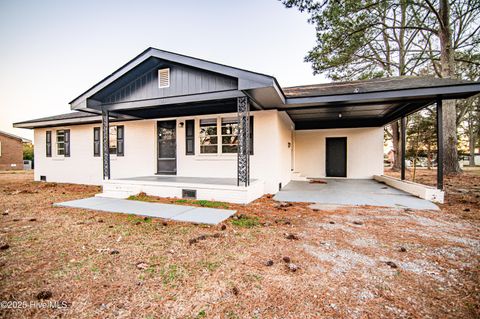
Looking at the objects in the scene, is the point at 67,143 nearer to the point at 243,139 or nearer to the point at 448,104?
the point at 243,139

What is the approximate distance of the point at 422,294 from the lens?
1.75 m

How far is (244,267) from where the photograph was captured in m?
2.22

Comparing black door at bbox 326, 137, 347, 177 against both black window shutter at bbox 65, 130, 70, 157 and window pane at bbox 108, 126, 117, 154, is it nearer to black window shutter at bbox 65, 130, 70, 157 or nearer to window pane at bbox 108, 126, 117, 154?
window pane at bbox 108, 126, 117, 154

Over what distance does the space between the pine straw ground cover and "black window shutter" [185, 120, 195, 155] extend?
13.5 feet

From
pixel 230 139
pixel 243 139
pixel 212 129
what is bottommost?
pixel 243 139

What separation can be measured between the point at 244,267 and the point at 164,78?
5.61 metres

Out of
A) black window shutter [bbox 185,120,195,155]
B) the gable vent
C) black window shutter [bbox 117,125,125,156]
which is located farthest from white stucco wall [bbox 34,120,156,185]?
the gable vent

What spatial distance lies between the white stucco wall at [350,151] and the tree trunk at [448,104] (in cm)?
354

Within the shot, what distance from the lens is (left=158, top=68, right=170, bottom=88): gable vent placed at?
19.6ft

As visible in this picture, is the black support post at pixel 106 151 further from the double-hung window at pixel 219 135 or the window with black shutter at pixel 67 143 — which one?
the window with black shutter at pixel 67 143

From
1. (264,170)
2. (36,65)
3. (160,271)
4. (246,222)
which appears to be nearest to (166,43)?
(36,65)

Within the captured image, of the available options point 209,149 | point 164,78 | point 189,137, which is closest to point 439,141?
point 209,149

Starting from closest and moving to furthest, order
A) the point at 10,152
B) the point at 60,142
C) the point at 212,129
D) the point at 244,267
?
the point at 244,267 < the point at 212,129 < the point at 60,142 < the point at 10,152

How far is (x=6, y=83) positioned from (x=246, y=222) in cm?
1382
